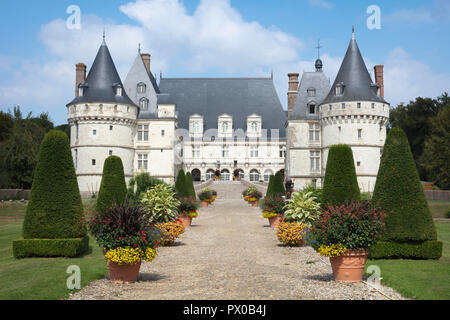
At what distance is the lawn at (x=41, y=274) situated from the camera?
6408 millimetres

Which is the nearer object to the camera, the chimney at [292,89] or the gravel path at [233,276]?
the gravel path at [233,276]

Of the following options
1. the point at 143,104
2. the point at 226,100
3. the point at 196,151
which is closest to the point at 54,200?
the point at 143,104

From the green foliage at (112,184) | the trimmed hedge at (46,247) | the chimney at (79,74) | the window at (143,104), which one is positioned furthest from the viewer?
the window at (143,104)

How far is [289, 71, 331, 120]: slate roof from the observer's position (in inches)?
1545

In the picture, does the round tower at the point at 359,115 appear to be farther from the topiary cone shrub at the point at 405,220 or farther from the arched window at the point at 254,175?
the topiary cone shrub at the point at 405,220

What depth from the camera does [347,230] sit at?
7.15 m

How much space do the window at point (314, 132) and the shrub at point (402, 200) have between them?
95.8 feet

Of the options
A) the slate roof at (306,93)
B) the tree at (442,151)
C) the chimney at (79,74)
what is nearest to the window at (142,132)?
the chimney at (79,74)

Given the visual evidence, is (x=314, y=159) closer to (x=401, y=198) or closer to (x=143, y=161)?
(x=143, y=161)

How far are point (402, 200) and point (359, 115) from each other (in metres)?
26.6

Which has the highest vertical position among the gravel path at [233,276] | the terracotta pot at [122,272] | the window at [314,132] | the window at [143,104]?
the window at [143,104]

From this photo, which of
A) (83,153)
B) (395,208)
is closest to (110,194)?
(395,208)

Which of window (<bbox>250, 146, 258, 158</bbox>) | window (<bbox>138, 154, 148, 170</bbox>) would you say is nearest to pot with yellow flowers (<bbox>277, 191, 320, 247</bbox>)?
window (<bbox>138, 154, 148, 170</bbox>)

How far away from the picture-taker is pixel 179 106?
181 ft
